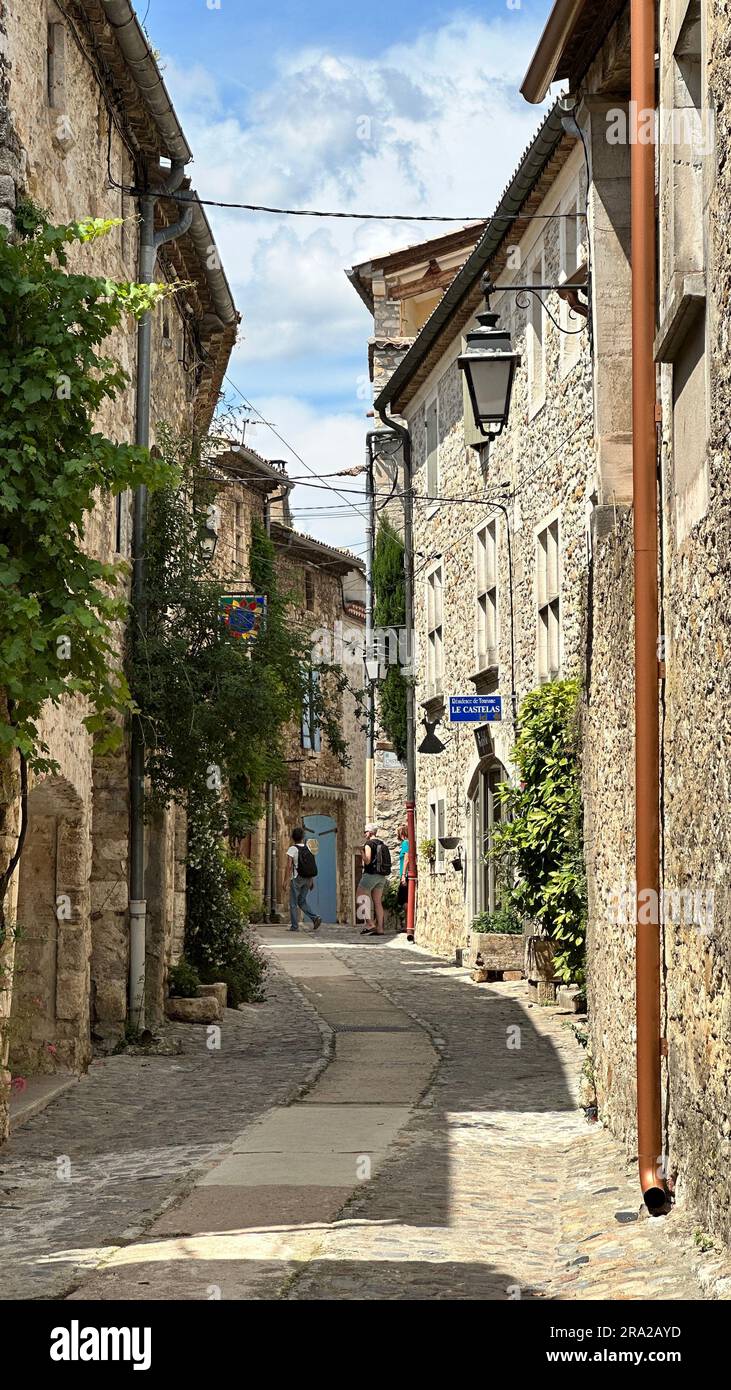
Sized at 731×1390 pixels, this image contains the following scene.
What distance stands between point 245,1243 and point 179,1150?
232 cm

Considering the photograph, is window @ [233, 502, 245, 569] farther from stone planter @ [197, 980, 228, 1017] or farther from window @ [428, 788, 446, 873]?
stone planter @ [197, 980, 228, 1017]

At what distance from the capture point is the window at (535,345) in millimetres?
15477

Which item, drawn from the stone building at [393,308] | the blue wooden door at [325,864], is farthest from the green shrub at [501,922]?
the blue wooden door at [325,864]

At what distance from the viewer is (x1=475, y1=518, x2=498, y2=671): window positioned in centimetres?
1752

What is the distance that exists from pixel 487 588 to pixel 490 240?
374 centimetres

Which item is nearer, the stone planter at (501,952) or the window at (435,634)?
the stone planter at (501,952)

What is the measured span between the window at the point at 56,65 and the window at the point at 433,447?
11.5 metres

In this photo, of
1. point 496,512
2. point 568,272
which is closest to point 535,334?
point 568,272

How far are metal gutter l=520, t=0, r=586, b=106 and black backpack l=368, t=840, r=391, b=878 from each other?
1611 cm

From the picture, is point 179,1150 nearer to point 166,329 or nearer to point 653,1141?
point 653,1141

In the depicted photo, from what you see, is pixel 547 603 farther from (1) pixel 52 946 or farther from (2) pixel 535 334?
(1) pixel 52 946

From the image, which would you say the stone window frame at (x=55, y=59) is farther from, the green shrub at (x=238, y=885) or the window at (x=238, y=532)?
the window at (x=238, y=532)

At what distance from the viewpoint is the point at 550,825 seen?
1302cm

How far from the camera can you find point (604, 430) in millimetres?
Result: 8047
